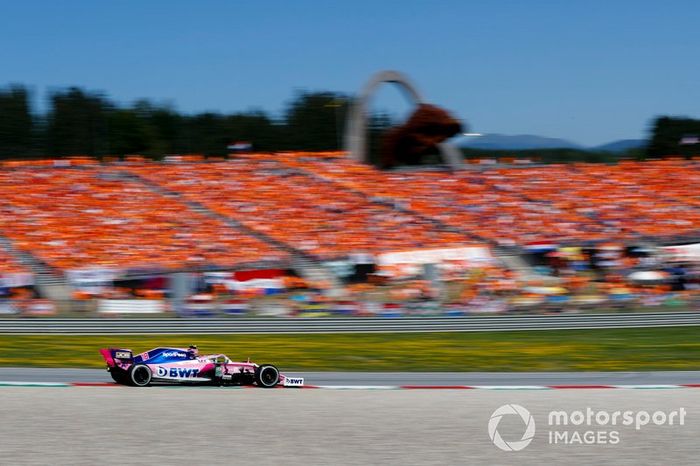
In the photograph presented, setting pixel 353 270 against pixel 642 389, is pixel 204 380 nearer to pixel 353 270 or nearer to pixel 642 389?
pixel 642 389

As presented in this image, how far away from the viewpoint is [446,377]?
11000 mm

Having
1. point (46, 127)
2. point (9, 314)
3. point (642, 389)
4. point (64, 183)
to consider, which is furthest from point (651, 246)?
point (46, 127)

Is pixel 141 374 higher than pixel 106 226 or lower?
lower

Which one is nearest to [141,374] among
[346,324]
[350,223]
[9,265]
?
[346,324]

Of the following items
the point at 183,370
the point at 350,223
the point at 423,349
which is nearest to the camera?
the point at 183,370

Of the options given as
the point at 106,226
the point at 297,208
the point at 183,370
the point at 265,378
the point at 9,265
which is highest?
the point at 297,208

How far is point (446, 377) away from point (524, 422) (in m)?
3.28

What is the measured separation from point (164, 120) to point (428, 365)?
1300 inches

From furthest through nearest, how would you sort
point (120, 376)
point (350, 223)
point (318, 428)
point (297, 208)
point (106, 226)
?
point (297, 208) < point (350, 223) < point (106, 226) < point (120, 376) < point (318, 428)

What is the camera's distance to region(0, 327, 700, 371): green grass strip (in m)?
12.4

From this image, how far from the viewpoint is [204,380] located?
9.22 meters

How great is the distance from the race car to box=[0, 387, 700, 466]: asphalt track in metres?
0.14

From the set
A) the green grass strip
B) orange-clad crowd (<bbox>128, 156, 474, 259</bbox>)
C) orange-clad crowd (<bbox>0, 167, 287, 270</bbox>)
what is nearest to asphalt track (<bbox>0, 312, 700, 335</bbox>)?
the green grass strip

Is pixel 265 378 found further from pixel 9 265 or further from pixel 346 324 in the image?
pixel 9 265
